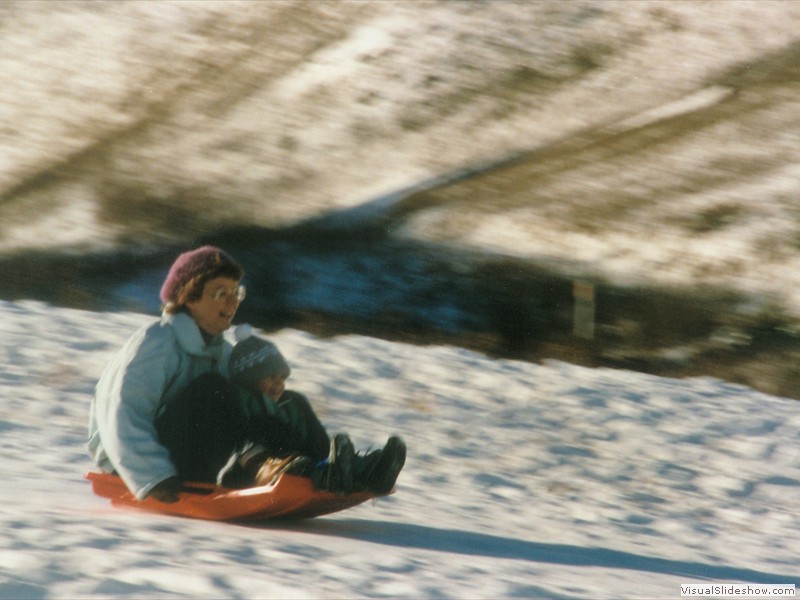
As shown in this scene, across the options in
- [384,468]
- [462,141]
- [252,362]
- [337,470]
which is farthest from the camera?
[462,141]

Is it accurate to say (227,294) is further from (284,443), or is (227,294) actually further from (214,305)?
(284,443)

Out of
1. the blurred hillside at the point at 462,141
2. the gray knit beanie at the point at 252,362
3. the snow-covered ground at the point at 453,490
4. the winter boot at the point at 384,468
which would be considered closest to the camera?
the snow-covered ground at the point at 453,490

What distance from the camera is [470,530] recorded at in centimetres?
344

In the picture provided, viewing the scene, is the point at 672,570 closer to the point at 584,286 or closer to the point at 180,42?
the point at 584,286

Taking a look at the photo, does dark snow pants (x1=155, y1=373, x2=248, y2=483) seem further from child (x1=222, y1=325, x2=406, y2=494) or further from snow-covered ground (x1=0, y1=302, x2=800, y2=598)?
snow-covered ground (x1=0, y1=302, x2=800, y2=598)

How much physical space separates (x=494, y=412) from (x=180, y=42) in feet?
14.6

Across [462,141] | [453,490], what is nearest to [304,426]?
[453,490]

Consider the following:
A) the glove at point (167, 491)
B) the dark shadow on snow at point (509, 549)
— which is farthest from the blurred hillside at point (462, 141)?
the glove at point (167, 491)

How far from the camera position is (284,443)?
9.55 ft

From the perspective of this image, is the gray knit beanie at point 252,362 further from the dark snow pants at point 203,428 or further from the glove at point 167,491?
the glove at point 167,491

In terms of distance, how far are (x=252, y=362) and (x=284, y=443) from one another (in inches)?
9.1

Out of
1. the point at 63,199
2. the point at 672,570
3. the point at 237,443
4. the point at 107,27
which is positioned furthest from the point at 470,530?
the point at 107,27

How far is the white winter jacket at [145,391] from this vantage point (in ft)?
9.08

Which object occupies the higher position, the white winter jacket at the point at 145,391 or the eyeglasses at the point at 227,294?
the eyeglasses at the point at 227,294
